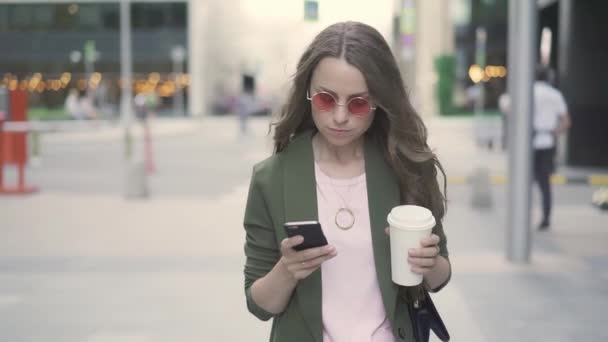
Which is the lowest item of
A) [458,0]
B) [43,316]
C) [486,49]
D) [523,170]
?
[43,316]

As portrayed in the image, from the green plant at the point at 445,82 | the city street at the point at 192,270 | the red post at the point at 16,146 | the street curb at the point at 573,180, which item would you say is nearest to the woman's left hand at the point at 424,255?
the city street at the point at 192,270

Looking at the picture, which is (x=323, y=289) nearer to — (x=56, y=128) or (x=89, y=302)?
(x=89, y=302)

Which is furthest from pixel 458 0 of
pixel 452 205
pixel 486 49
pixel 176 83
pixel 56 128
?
pixel 452 205

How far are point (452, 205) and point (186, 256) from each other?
481 cm

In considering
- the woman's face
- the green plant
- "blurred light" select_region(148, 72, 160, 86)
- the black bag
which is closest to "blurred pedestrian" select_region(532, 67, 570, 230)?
the black bag

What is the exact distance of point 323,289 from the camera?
6.36ft

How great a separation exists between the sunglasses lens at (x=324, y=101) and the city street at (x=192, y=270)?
1.24 metres

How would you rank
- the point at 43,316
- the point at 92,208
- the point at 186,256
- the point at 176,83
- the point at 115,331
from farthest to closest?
the point at 176,83, the point at 92,208, the point at 186,256, the point at 43,316, the point at 115,331

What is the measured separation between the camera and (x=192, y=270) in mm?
6895

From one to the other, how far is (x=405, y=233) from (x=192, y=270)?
209 inches

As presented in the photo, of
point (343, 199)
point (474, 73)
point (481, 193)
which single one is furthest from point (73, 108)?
point (343, 199)

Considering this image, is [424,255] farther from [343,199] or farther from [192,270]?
[192,270]

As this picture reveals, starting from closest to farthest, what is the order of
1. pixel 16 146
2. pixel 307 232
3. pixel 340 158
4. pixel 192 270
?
1. pixel 307 232
2. pixel 340 158
3. pixel 192 270
4. pixel 16 146

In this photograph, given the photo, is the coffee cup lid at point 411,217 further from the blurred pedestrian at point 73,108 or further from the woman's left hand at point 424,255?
the blurred pedestrian at point 73,108
